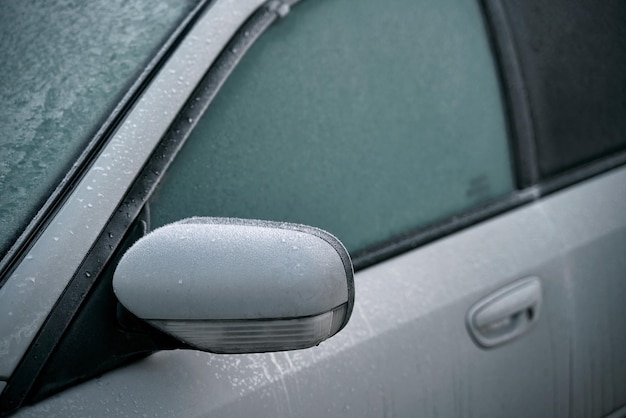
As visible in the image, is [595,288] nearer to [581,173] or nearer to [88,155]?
[581,173]

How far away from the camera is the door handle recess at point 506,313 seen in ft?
5.33

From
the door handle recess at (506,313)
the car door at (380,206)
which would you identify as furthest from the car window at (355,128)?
the door handle recess at (506,313)

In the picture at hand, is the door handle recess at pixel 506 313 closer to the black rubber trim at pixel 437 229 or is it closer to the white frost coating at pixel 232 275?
the black rubber trim at pixel 437 229

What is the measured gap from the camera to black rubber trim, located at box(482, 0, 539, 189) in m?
1.86

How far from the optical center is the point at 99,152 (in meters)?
1.28

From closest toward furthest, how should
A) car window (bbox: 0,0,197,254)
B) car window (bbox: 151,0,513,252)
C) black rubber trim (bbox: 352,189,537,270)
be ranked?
car window (bbox: 0,0,197,254) → car window (bbox: 151,0,513,252) → black rubber trim (bbox: 352,189,537,270)

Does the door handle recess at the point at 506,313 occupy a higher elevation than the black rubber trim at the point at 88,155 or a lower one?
lower

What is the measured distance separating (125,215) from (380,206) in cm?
59

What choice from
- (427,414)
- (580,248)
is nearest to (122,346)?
(427,414)

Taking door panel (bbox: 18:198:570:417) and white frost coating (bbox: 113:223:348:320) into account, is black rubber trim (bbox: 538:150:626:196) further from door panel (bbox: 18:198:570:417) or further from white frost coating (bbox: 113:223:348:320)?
white frost coating (bbox: 113:223:348:320)

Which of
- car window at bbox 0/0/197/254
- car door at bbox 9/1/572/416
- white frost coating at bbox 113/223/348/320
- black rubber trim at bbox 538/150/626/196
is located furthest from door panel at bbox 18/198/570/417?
car window at bbox 0/0/197/254

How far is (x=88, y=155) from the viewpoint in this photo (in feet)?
4.21

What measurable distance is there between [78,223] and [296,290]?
39cm

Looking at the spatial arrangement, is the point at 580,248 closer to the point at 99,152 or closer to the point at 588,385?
the point at 588,385
